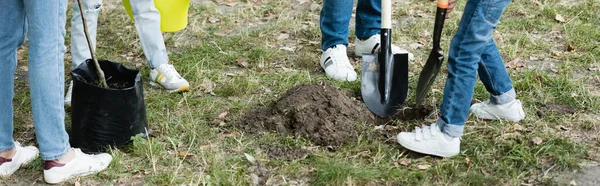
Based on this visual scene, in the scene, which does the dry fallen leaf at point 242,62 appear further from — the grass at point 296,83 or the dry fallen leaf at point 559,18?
the dry fallen leaf at point 559,18

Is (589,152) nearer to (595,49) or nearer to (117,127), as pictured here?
(595,49)

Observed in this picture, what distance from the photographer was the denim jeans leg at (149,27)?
460 centimetres

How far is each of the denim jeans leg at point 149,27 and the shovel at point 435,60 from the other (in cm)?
167

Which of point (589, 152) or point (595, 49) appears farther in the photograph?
point (595, 49)

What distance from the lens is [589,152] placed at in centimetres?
382

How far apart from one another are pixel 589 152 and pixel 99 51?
3565 millimetres

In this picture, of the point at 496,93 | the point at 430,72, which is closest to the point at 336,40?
the point at 430,72

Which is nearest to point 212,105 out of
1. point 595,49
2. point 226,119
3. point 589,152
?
point 226,119

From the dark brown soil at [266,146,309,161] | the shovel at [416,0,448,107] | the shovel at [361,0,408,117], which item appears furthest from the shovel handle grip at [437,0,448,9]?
the dark brown soil at [266,146,309,161]

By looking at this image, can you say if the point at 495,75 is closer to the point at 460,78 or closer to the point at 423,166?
the point at 460,78

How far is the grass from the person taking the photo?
3.67m

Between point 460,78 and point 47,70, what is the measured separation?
193 cm

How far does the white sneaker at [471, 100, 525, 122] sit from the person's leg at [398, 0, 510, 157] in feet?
1.55

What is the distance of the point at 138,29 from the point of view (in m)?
4.68
